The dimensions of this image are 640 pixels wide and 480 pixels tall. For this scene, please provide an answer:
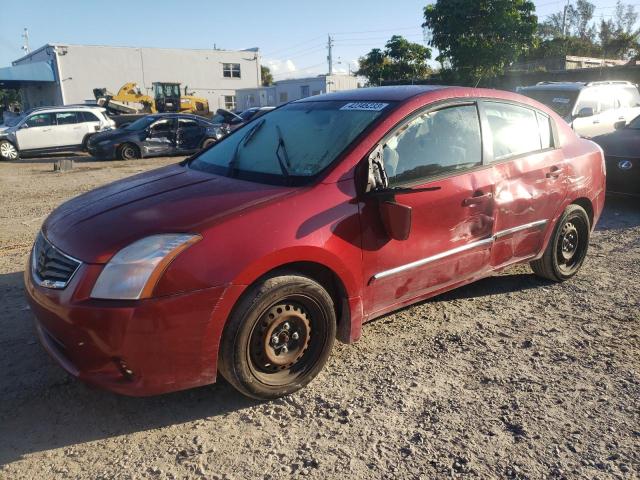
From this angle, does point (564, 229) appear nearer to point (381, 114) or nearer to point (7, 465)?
point (381, 114)

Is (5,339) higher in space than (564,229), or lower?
lower

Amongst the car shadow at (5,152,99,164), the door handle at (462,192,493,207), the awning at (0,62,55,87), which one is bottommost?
the car shadow at (5,152,99,164)

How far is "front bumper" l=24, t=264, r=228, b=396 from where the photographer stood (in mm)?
2404

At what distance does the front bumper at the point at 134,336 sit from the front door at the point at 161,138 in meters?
13.9

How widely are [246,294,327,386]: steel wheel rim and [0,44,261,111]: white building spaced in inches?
1823

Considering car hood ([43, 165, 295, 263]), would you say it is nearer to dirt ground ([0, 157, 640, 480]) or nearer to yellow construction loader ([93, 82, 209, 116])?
dirt ground ([0, 157, 640, 480])

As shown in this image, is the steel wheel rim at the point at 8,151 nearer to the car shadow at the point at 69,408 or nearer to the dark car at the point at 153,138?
the dark car at the point at 153,138

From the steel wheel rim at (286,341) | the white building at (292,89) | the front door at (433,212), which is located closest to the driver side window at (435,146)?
the front door at (433,212)

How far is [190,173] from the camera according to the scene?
3584 millimetres

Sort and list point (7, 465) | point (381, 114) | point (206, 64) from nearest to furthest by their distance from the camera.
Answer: point (7, 465)
point (381, 114)
point (206, 64)

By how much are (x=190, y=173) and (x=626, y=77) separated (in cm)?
2592

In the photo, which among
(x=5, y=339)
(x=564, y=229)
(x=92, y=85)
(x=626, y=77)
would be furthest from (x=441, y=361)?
(x=92, y=85)

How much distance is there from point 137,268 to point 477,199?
2.32 metres

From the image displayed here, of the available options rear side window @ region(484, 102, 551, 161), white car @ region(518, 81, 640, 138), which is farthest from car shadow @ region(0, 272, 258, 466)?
white car @ region(518, 81, 640, 138)
